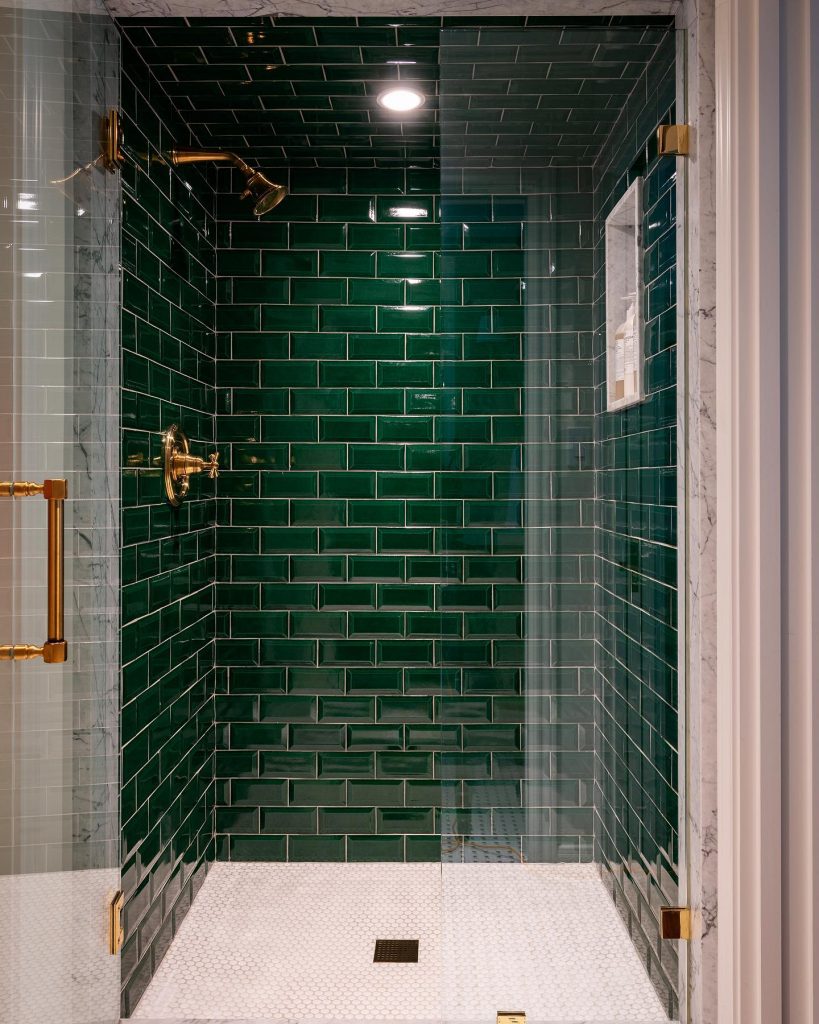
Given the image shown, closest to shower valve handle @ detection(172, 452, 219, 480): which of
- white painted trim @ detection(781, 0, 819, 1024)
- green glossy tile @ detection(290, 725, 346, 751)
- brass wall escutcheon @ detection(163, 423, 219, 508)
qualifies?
brass wall escutcheon @ detection(163, 423, 219, 508)

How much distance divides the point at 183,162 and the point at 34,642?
5.02 feet

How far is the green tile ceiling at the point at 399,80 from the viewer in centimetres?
164

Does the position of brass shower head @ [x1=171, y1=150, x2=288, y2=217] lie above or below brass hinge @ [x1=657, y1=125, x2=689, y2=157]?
above

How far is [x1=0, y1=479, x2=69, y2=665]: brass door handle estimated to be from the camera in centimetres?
135

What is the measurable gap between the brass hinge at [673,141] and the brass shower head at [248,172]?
A: 118 centimetres

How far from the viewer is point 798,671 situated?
4.51 feet

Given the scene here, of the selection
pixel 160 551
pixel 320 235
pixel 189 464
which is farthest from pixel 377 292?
pixel 160 551

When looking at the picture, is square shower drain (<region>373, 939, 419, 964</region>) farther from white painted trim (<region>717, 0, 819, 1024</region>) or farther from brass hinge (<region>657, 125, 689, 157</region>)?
brass hinge (<region>657, 125, 689, 157</region>)

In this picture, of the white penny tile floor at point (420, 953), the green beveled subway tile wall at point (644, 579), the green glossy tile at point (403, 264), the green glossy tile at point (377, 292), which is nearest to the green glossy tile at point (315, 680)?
the white penny tile floor at point (420, 953)

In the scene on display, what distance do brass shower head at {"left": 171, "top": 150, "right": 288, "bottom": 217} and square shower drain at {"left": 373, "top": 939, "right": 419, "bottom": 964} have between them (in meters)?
2.25

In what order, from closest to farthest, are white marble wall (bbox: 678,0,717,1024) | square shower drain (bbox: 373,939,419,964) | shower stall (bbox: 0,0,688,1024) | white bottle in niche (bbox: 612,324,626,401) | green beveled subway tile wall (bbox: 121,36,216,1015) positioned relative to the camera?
shower stall (bbox: 0,0,688,1024), white marble wall (bbox: 678,0,717,1024), white bottle in niche (bbox: 612,324,626,401), green beveled subway tile wall (bbox: 121,36,216,1015), square shower drain (bbox: 373,939,419,964)

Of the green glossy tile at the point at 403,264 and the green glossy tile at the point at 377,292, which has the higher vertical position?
the green glossy tile at the point at 403,264

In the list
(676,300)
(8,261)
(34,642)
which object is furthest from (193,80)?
(34,642)

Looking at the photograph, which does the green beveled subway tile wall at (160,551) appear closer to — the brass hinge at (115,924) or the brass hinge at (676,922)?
the brass hinge at (115,924)
